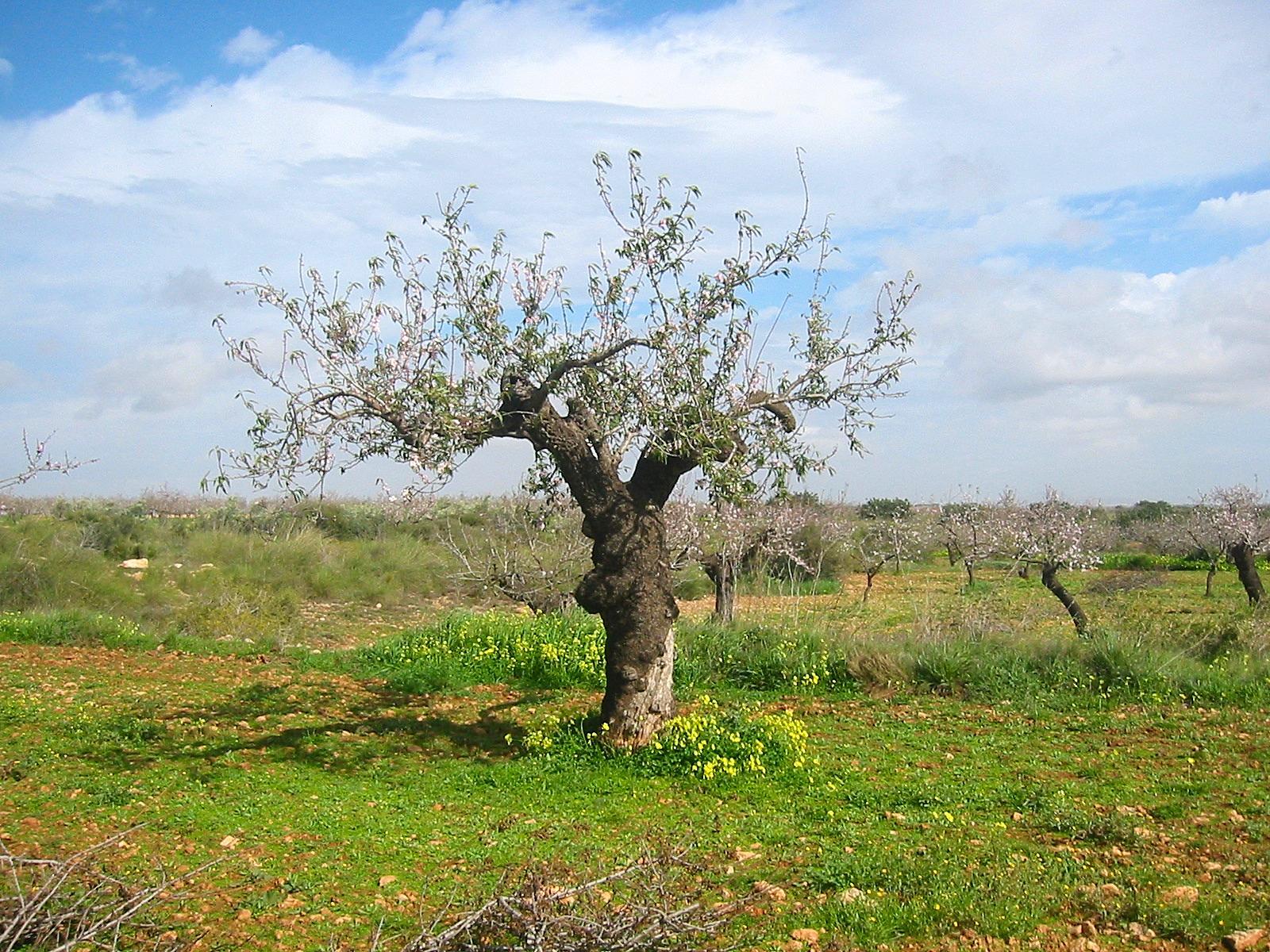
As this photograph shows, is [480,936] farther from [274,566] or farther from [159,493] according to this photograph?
[159,493]

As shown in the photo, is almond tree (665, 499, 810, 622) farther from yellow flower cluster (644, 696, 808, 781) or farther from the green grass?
yellow flower cluster (644, 696, 808, 781)

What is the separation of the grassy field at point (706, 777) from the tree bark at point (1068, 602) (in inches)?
16.6

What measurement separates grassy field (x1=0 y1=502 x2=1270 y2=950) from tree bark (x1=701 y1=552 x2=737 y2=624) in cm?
79

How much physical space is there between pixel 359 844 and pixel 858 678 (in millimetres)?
6046

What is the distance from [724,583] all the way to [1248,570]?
1545 cm

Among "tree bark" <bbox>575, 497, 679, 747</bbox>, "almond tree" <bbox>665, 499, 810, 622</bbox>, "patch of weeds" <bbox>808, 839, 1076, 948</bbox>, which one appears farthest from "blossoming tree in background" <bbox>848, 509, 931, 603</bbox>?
"patch of weeds" <bbox>808, 839, 1076, 948</bbox>

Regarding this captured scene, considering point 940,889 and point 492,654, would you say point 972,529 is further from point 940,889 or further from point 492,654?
point 940,889

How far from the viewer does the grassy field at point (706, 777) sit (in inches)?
181

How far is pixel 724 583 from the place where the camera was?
13562 millimetres

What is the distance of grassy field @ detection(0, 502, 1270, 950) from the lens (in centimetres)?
459

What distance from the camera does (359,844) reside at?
5.47 m

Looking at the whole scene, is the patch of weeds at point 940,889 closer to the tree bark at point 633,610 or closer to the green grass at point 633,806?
the green grass at point 633,806

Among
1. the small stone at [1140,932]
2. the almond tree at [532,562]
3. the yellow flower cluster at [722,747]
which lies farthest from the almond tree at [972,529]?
the small stone at [1140,932]

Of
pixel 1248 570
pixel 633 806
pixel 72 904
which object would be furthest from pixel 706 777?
pixel 1248 570
